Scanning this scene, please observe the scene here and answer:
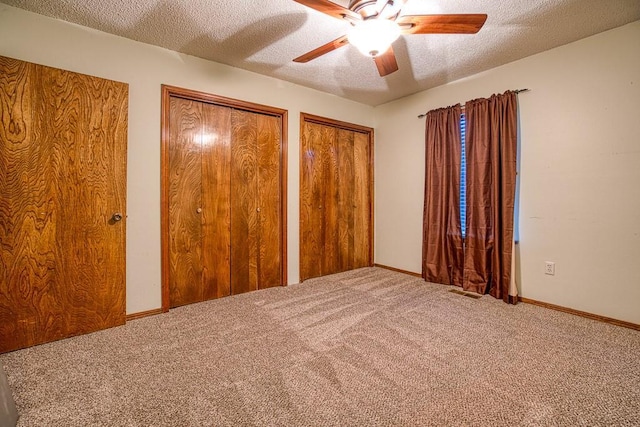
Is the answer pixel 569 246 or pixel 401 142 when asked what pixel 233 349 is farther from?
pixel 401 142

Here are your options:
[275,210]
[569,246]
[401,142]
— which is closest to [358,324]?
[275,210]

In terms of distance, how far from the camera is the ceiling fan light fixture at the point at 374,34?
5.20 ft

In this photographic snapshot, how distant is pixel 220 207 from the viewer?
9.70 feet

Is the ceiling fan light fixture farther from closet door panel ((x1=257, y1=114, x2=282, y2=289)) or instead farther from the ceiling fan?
closet door panel ((x1=257, y1=114, x2=282, y2=289))

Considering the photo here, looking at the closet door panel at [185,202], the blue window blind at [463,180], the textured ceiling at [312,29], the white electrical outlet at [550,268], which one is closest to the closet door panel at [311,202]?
the textured ceiling at [312,29]

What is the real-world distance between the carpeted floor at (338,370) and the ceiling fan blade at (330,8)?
6.75 feet

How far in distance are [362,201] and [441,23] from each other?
269cm

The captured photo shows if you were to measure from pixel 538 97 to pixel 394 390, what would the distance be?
2916 mm

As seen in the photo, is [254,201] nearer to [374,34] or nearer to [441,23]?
[374,34]

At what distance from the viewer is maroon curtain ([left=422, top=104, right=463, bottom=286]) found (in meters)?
3.27

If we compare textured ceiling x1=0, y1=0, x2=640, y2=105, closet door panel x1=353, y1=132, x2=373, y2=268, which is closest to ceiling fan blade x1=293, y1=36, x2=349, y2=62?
textured ceiling x1=0, y1=0, x2=640, y2=105

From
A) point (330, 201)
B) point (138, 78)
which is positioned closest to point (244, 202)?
point (330, 201)

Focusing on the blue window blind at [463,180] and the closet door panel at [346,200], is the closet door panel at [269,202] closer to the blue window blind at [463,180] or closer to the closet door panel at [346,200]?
the closet door panel at [346,200]

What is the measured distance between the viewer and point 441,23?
1675 mm
